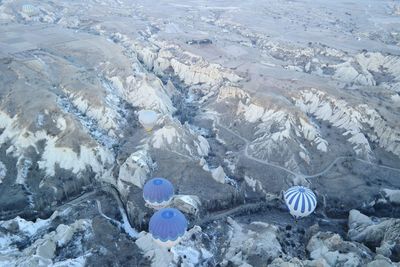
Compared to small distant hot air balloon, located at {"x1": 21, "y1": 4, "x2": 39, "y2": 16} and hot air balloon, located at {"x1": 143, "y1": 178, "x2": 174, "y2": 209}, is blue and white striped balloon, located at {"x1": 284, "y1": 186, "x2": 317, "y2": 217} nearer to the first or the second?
hot air balloon, located at {"x1": 143, "y1": 178, "x2": 174, "y2": 209}

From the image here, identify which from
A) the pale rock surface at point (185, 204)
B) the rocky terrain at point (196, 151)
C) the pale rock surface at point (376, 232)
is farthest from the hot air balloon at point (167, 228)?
the pale rock surface at point (376, 232)

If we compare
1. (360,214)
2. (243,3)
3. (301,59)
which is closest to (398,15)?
(243,3)

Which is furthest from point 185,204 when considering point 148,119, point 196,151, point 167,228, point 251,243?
point 148,119

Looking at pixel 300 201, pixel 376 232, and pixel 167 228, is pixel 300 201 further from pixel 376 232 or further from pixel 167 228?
pixel 167 228

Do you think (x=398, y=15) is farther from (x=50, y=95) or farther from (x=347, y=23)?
(x=50, y=95)

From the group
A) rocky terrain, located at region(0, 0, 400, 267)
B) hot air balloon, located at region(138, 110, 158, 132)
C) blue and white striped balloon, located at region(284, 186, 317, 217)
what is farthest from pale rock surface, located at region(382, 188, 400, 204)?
hot air balloon, located at region(138, 110, 158, 132)
